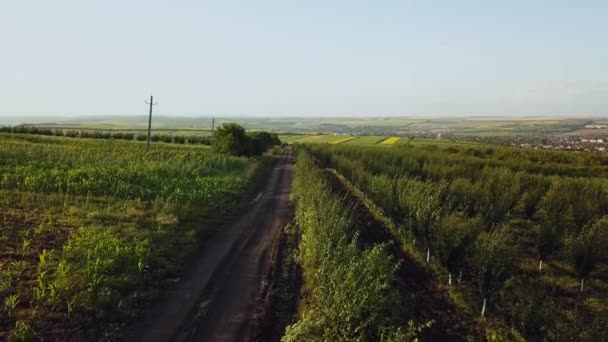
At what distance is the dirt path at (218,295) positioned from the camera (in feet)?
28.7

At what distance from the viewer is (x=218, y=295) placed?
10.6m

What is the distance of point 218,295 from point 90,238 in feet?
14.6

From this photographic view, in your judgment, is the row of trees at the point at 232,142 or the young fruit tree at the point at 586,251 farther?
the row of trees at the point at 232,142

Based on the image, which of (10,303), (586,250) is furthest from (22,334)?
(586,250)

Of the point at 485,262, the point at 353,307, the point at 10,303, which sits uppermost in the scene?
the point at 485,262

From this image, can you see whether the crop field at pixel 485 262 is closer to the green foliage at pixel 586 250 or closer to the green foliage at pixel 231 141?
the green foliage at pixel 586 250

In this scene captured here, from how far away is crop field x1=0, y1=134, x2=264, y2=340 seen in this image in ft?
28.9

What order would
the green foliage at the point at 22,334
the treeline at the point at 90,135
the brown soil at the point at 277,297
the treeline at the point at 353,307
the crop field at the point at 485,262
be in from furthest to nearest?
1. the treeline at the point at 90,135
2. the brown soil at the point at 277,297
3. the crop field at the point at 485,262
4. the green foliage at the point at 22,334
5. the treeline at the point at 353,307

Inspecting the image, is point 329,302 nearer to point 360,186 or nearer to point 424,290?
point 424,290

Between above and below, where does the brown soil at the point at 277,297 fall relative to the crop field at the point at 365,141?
below

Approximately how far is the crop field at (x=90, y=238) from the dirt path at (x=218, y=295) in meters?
0.57

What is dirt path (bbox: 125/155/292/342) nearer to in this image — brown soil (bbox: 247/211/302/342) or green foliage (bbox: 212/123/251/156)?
brown soil (bbox: 247/211/302/342)

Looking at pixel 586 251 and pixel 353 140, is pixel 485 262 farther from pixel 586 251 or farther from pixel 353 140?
pixel 353 140

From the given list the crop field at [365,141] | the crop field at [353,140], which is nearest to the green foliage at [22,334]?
the crop field at [353,140]
